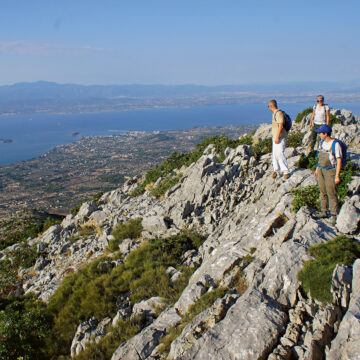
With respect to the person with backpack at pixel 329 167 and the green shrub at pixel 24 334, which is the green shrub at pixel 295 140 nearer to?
the person with backpack at pixel 329 167

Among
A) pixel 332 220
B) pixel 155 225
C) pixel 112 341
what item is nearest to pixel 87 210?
pixel 155 225

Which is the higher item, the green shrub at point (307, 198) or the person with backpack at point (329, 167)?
the person with backpack at point (329, 167)

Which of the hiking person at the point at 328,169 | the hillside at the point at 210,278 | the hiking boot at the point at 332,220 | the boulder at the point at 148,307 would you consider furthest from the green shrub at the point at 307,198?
the boulder at the point at 148,307

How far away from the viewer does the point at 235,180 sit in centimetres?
1287

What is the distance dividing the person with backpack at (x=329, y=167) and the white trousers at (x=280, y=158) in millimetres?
2367

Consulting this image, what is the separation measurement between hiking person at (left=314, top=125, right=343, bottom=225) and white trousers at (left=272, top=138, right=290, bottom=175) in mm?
2369

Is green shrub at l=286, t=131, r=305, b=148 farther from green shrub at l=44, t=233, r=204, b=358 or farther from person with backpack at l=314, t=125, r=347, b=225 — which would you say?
person with backpack at l=314, t=125, r=347, b=225

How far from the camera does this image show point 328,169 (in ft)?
23.7

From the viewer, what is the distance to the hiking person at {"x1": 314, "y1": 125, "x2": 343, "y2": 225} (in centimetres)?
697

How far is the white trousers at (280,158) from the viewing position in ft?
31.9

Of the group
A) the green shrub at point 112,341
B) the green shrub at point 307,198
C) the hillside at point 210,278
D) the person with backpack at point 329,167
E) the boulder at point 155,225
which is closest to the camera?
the hillside at point 210,278

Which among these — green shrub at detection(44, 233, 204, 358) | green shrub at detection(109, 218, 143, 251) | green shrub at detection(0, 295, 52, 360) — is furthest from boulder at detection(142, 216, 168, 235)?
green shrub at detection(0, 295, 52, 360)

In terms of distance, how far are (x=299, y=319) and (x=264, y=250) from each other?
7.61 ft

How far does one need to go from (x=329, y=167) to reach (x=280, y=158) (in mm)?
2768
